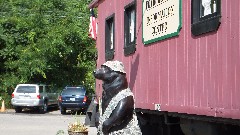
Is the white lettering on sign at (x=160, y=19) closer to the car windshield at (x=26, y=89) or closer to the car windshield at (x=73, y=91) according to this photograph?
the car windshield at (x=73, y=91)

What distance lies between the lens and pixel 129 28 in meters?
10.1

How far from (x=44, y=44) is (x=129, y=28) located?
19878 mm

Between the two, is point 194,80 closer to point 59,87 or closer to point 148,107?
point 148,107

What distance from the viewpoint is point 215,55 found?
19.5 feet

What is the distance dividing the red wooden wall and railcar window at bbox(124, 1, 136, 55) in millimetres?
168

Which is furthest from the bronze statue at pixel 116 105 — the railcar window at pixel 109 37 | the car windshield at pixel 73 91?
the car windshield at pixel 73 91

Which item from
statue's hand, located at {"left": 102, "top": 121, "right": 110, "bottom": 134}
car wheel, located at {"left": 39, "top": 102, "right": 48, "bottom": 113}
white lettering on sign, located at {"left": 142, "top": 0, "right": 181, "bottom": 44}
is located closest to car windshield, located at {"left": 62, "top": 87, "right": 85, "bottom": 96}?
car wheel, located at {"left": 39, "top": 102, "right": 48, "bottom": 113}

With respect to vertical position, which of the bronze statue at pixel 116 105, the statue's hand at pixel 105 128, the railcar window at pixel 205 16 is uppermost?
the railcar window at pixel 205 16

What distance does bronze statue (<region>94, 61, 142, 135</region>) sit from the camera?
5.49 m

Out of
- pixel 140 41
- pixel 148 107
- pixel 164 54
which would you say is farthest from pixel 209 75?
pixel 140 41

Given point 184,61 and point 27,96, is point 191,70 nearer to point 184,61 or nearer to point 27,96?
point 184,61

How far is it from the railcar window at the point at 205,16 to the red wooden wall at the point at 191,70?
9 cm

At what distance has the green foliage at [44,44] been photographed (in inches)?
1155

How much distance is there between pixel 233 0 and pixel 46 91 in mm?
23913
